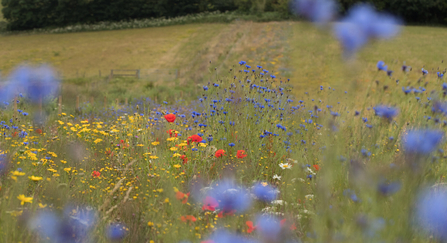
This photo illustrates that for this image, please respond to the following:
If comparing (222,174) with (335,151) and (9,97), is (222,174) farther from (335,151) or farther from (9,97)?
(9,97)

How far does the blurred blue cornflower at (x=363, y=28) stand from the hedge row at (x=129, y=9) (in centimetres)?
3244

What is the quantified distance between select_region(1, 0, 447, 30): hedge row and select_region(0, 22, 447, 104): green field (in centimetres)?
516

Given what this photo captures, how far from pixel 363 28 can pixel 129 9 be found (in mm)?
40700

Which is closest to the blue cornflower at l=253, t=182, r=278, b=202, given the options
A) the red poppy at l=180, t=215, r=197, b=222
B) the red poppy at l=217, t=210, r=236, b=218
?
the red poppy at l=217, t=210, r=236, b=218

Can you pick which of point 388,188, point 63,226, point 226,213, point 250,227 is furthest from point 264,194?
point 63,226

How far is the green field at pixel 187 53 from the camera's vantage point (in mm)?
14234

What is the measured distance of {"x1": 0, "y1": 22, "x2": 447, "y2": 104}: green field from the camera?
14.2 m

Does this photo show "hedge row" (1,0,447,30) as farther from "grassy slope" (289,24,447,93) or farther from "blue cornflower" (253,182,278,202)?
"blue cornflower" (253,182,278,202)

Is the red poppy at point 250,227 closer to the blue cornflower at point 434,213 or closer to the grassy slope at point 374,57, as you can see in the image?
the blue cornflower at point 434,213

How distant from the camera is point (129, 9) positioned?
3881 cm

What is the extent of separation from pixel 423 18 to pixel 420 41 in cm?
1412

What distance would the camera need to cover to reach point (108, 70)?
1952cm

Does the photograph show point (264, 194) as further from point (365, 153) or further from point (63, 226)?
point (63, 226)

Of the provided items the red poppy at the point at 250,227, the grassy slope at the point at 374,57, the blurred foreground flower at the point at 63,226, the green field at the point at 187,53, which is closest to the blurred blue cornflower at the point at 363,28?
the red poppy at the point at 250,227
